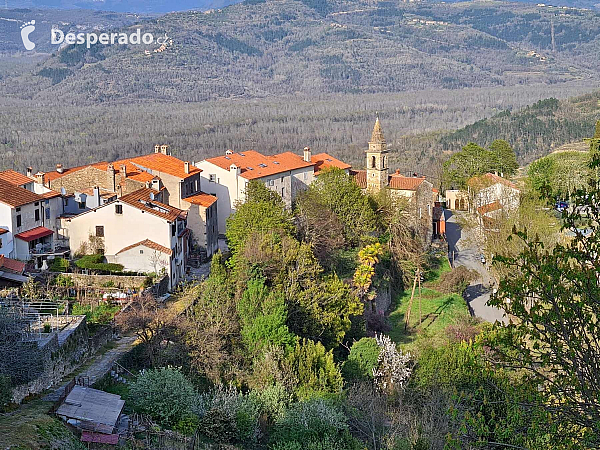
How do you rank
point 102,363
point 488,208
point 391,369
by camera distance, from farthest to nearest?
point 488,208
point 391,369
point 102,363

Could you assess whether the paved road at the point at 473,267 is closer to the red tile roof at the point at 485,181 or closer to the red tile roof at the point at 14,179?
the red tile roof at the point at 485,181

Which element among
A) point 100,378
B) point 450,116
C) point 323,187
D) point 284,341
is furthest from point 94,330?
point 450,116

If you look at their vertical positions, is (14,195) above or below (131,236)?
above

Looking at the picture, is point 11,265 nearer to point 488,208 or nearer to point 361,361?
point 361,361

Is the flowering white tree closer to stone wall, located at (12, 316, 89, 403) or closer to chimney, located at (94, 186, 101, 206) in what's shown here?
stone wall, located at (12, 316, 89, 403)

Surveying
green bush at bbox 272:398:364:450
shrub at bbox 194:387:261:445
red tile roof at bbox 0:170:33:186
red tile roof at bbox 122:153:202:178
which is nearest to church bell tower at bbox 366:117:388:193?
red tile roof at bbox 122:153:202:178

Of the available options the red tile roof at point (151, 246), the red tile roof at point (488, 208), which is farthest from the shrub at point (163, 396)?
the red tile roof at point (488, 208)

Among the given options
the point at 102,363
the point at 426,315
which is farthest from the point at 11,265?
the point at 426,315
